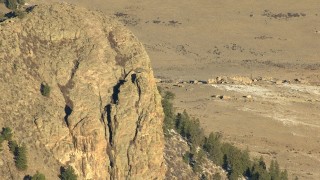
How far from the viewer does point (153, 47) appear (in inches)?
4058

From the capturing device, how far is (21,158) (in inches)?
1261

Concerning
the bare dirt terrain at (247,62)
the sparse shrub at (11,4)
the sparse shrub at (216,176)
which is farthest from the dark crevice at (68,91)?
the bare dirt terrain at (247,62)

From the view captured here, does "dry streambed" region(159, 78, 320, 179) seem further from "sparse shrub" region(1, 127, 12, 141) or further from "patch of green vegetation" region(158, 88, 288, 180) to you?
"sparse shrub" region(1, 127, 12, 141)

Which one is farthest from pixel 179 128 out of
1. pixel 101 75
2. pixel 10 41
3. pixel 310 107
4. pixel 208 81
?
pixel 208 81

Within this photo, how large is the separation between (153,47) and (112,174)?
6941 centimetres

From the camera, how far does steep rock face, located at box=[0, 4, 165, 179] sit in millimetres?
33438

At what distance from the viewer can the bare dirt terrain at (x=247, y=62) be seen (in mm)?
67438

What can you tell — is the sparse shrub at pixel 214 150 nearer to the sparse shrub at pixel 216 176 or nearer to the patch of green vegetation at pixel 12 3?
the sparse shrub at pixel 216 176

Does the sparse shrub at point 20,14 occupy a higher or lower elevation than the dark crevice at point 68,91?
higher

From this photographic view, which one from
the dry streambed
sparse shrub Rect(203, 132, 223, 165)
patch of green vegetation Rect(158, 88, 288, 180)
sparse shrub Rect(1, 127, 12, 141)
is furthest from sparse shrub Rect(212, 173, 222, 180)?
the dry streambed

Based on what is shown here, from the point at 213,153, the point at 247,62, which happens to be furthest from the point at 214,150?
the point at 247,62

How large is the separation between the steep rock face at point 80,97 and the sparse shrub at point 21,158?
0.56 meters

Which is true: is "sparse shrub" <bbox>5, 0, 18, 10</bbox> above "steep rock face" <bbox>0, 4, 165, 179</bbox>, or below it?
above

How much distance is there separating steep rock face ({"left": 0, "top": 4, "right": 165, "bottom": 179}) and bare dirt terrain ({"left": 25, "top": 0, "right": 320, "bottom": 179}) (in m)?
26.4
